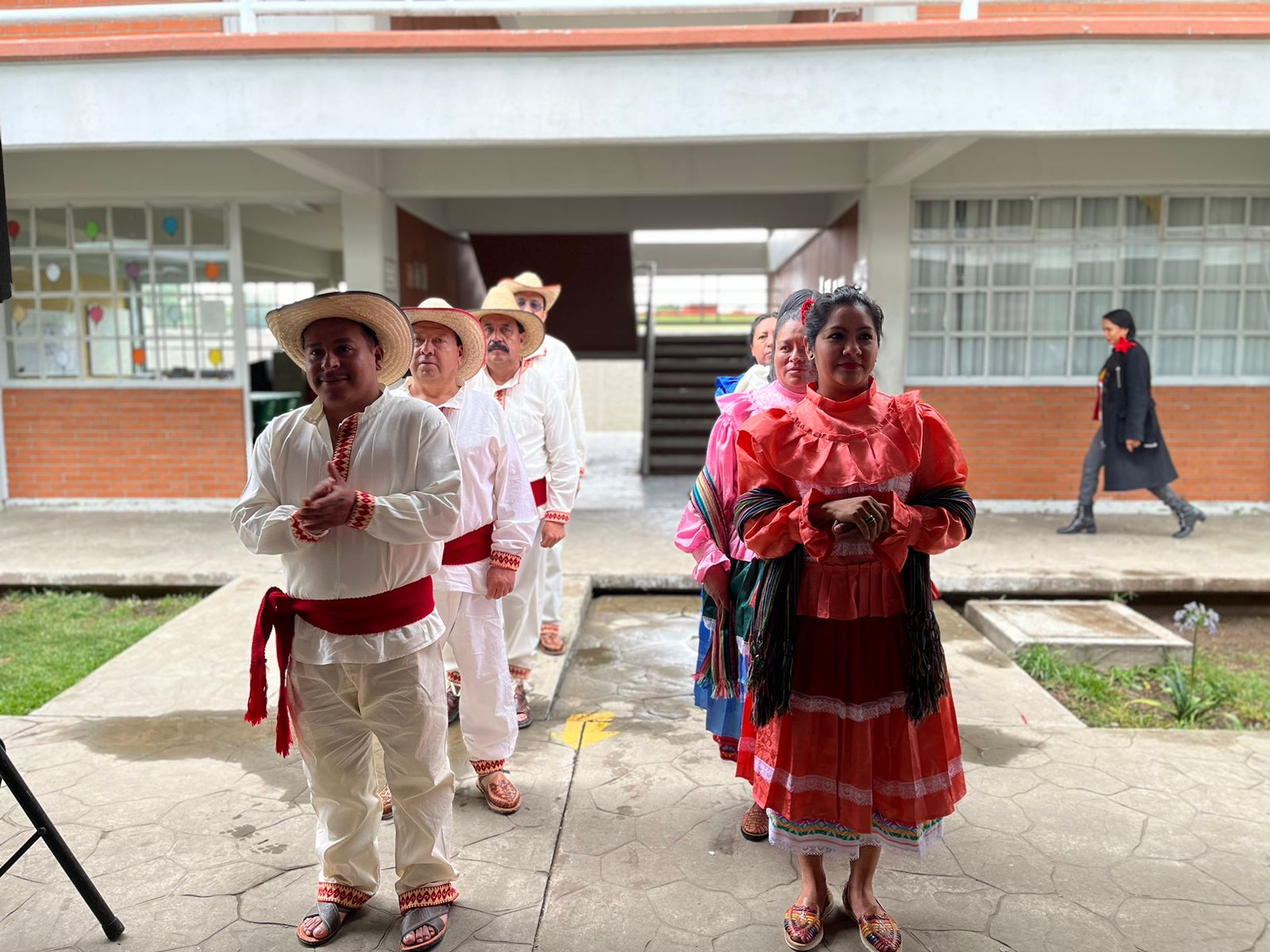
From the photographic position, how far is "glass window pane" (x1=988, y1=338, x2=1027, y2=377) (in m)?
7.81

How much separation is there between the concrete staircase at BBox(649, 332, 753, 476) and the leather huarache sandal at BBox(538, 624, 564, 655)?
5482 millimetres

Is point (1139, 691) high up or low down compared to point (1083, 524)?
down

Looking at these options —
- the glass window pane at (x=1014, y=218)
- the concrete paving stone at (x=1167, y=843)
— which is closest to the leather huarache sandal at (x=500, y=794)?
the concrete paving stone at (x=1167, y=843)

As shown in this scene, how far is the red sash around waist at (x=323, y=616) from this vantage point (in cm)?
225

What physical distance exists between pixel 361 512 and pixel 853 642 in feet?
3.88

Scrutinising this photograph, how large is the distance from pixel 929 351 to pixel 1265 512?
299cm

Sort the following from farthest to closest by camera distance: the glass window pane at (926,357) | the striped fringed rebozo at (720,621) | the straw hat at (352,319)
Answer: the glass window pane at (926,357) → the striped fringed rebozo at (720,621) → the straw hat at (352,319)

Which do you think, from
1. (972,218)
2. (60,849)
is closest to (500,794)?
(60,849)

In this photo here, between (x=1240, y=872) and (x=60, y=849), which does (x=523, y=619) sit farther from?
(x=1240, y=872)

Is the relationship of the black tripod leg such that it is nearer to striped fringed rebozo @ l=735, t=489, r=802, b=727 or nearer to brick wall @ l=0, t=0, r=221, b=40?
striped fringed rebozo @ l=735, t=489, r=802, b=727

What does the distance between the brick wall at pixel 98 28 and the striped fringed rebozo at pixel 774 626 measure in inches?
269

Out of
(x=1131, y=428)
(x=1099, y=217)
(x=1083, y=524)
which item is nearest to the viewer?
(x=1131, y=428)

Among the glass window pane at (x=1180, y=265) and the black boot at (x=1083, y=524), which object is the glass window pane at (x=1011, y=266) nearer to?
A: the glass window pane at (x=1180, y=265)

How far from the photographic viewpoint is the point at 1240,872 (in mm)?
2643
